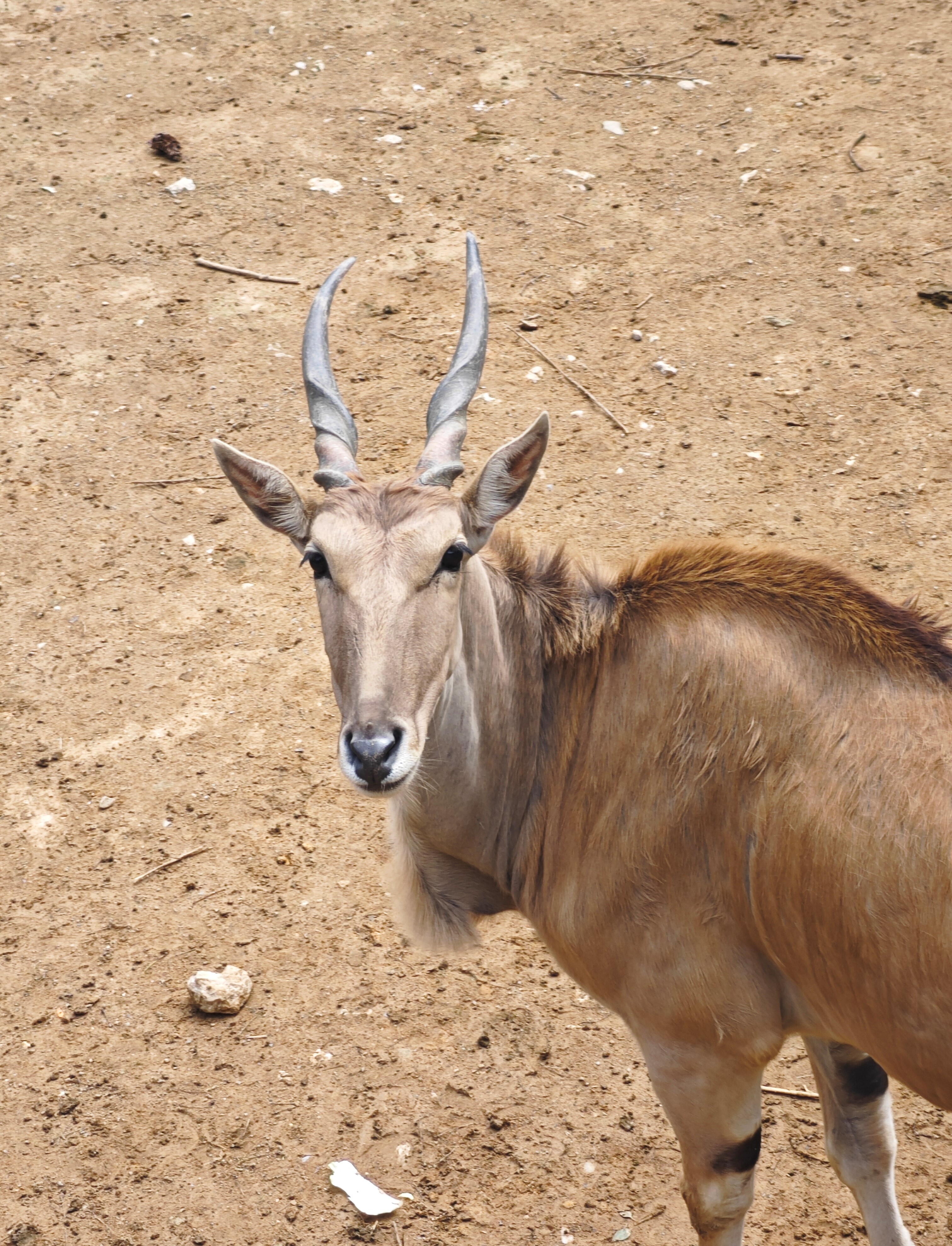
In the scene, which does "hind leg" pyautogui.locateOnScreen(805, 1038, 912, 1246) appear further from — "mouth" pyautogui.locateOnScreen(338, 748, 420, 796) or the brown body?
"mouth" pyautogui.locateOnScreen(338, 748, 420, 796)

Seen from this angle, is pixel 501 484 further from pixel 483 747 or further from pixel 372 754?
pixel 372 754

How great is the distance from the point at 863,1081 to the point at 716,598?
1.82m

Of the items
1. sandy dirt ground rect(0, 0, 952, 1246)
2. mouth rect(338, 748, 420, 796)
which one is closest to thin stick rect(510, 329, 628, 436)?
sandy dirt ground rect(0, 0, 952, 1246)

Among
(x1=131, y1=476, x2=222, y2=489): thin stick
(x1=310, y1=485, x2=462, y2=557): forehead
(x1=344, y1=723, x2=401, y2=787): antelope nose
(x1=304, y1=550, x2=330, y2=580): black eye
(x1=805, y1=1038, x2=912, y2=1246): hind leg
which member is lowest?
(x1=131, y1=476, x2=222, y2=489): thin stick

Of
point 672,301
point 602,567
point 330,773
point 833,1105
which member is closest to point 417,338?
point 672,301

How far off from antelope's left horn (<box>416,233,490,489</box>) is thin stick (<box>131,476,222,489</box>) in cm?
355

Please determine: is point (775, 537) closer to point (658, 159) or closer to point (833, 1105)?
point (833, 1105)

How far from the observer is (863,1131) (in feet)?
14.8

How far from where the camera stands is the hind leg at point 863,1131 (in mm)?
4488

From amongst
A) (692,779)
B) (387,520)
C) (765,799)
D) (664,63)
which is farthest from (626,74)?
(765,799)

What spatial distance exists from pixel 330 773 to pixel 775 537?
9.67 ft

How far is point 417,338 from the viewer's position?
8.94m

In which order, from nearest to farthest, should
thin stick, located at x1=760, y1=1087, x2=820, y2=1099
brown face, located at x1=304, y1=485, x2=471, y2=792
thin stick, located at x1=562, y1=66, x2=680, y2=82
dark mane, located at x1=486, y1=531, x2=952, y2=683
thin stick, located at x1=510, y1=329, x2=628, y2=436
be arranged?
brown face, located at x1=304, y1=485, x2=471, y2=792 < dark mane, located at x1=486, y1=531, x2=952, y2=683 < thin stick, located at x1=760, y1=1087, x2=820, y2=1099 < thin stick, located at x1=510, y1=329, x2=628, y2=436 < thin stick, located at x1=562, y1=66, x2=680, y2=82

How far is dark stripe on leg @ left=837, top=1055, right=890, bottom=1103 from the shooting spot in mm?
4480
